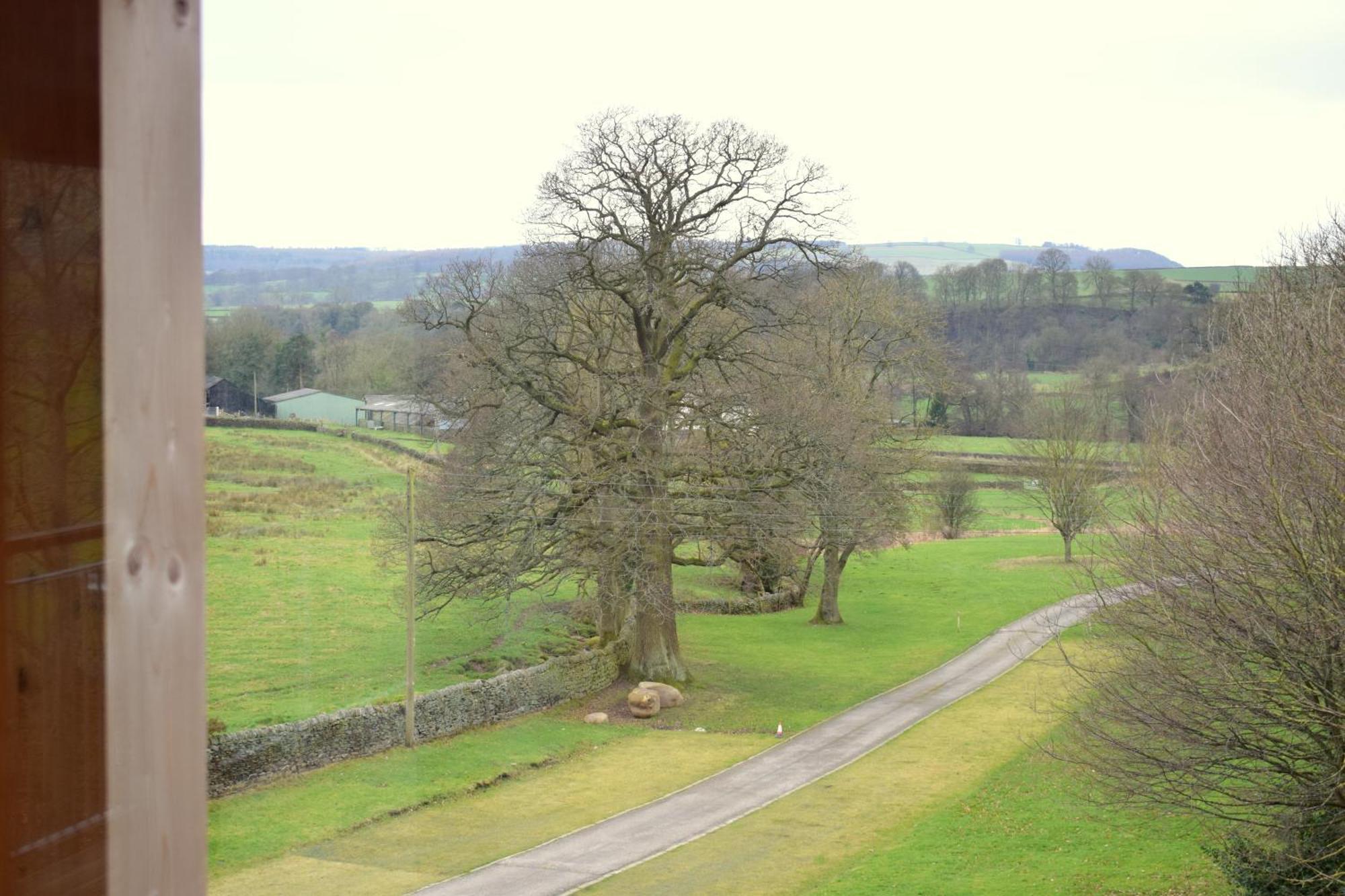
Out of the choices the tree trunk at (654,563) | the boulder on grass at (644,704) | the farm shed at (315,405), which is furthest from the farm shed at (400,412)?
the boulder on grass at (644,704)

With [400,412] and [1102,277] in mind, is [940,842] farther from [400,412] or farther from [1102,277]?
[1102,277]

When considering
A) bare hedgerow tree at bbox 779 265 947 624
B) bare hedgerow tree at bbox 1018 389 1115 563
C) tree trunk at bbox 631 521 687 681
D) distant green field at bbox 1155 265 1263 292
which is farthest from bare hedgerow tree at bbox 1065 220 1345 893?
bare hedgerow tree at bbox 1018 389 1115 563

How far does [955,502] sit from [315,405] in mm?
34839

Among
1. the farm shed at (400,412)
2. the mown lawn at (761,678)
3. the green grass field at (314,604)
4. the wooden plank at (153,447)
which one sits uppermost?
the wooden plank at (153,447)

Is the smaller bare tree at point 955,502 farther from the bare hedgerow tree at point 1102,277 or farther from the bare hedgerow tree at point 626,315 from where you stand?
the bare hedgerow tree at point 626,315

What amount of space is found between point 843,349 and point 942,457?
1134 centimetres

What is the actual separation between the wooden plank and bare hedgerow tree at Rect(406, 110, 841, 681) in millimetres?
22205

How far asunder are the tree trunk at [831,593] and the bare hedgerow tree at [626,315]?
10.3m

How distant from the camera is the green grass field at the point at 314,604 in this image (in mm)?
18328

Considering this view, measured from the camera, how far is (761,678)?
2886 cm

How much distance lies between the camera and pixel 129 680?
1.14 m

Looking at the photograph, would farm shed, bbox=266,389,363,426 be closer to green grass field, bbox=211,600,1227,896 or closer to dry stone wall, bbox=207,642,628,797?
dry stone wall, bbox=207,642,628,797

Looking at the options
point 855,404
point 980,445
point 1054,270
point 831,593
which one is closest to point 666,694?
point 831,593

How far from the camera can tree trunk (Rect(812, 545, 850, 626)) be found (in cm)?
3508
